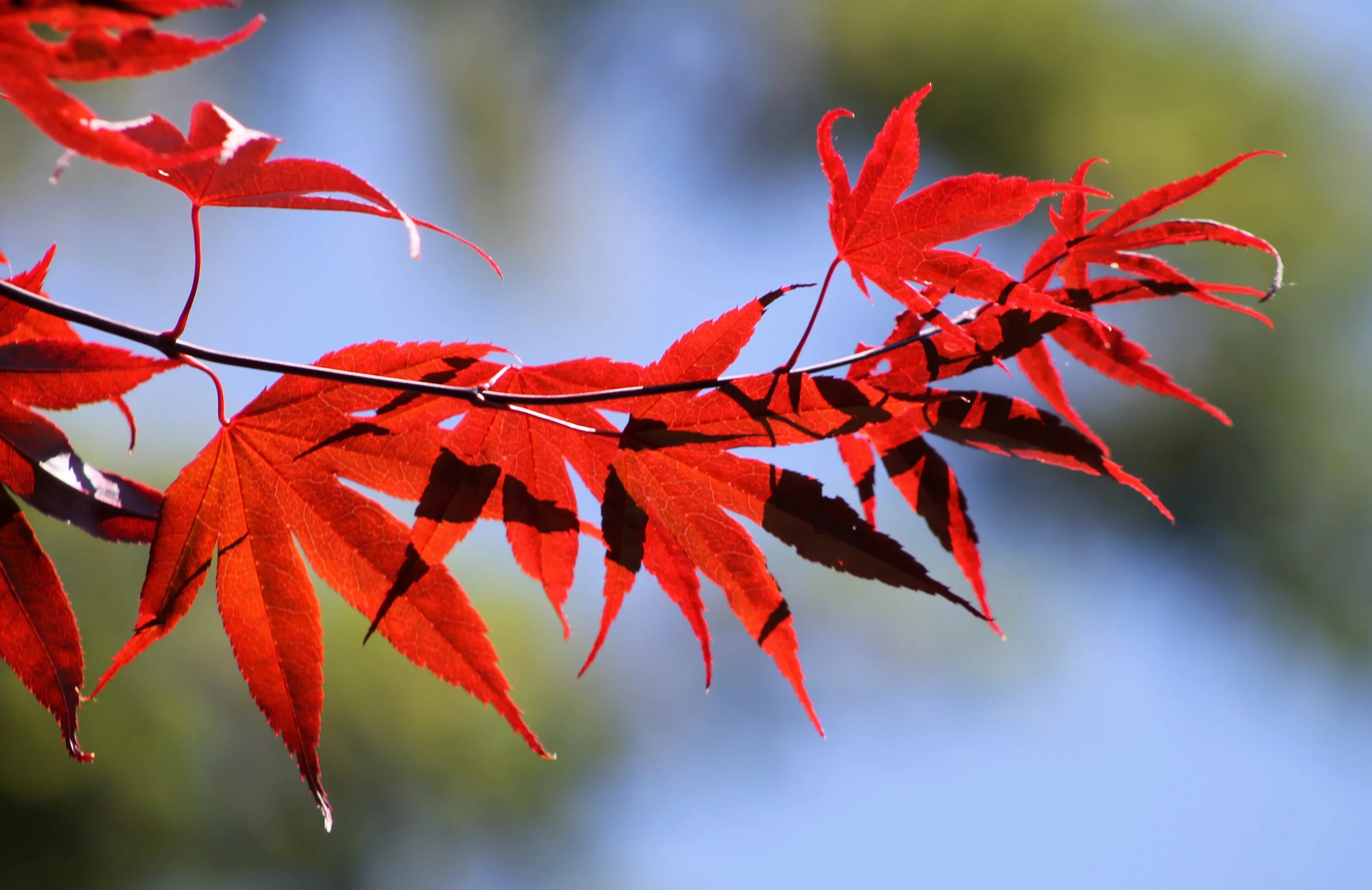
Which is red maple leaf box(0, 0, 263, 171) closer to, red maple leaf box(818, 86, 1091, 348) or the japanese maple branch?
the japanese maple branch

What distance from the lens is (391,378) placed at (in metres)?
0.49

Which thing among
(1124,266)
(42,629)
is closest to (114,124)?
(42,629)

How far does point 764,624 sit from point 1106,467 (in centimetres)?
21

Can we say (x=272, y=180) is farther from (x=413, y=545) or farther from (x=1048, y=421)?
(x=1048, y=421)

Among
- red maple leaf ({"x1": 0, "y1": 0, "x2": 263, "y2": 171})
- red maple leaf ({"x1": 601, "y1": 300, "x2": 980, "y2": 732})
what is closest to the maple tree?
red maple leaf ({"x1": 601, "y1": 300, "x2": 980, "y2": 732})

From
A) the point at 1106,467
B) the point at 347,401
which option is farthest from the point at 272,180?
the point at 1106,467

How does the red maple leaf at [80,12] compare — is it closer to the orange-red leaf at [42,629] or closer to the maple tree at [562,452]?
the maple tree at [562,452]

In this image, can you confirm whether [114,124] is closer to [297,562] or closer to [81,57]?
[81,57]

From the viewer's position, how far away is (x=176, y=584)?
0.51 meters

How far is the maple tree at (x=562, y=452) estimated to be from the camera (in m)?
0.48

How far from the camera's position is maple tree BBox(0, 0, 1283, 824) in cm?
48

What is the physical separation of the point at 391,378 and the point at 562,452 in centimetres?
10

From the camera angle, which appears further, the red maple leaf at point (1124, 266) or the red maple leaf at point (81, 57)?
the red maple leaf at point (1124, 266)

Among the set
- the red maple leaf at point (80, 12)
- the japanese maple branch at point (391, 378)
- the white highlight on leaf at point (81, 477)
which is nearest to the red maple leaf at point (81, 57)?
the red maple leaf at point (80, 12)
